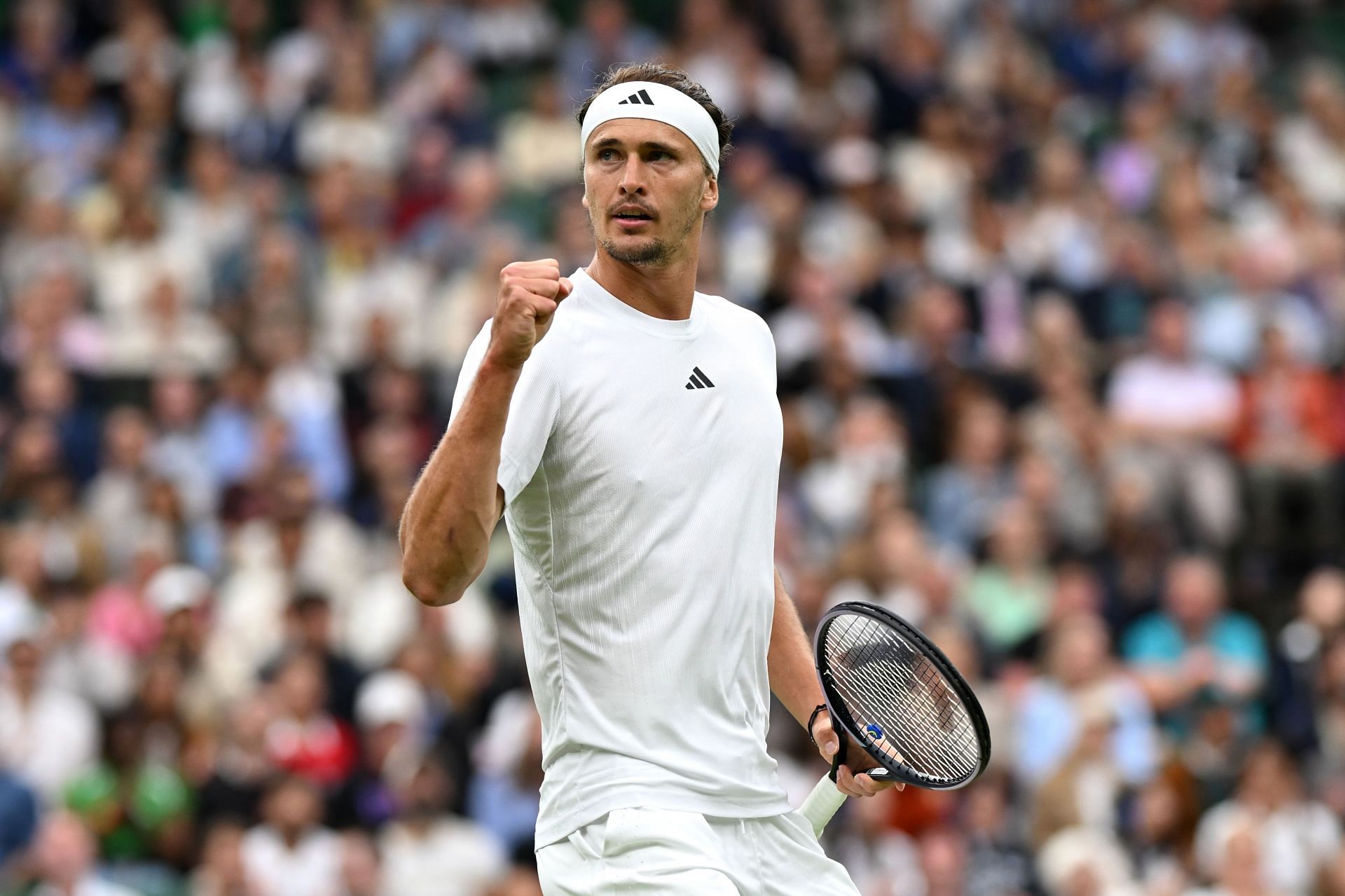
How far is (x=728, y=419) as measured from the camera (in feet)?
15.5

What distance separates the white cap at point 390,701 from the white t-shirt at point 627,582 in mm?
5704

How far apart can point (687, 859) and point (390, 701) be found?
6.11 m

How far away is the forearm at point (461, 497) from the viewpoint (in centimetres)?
416

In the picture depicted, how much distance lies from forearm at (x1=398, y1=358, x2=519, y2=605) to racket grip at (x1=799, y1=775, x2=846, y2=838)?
1.06 meters

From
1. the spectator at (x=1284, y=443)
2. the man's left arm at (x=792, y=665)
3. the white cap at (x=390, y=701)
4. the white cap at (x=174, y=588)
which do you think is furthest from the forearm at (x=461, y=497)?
the spectator at (x=1284, y=443)

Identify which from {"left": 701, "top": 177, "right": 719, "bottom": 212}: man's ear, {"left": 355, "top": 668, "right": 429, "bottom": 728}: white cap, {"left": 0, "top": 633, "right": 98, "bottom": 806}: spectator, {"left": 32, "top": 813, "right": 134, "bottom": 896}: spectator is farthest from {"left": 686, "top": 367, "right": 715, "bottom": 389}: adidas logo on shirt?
{"left": 0, "top": 633, "right": 98, "bottom": 806}: spectator

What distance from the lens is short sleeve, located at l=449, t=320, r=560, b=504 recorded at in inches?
171

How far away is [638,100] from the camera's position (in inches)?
186

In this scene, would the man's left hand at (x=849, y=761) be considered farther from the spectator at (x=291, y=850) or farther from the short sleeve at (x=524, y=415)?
the spectator at (x=291, y=850)

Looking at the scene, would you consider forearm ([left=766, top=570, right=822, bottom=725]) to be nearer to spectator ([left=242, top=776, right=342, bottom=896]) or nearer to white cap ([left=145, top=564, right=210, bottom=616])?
spectator ([left=242, top=776, right=342, bottom=896])

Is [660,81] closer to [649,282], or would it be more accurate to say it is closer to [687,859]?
[649,282]

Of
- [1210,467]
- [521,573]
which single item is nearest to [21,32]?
[1210,467]

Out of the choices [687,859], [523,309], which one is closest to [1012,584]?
[687,859]

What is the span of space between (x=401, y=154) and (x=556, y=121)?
1.05 meters
